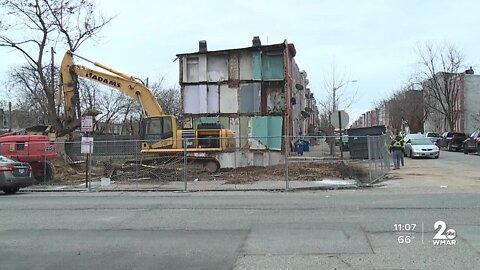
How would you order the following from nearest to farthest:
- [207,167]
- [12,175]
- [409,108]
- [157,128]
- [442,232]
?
1. [442,232]
2. [12,175]
3. [207,167]
4. [157,128]
5. [409,108]

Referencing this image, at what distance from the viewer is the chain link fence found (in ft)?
61.2

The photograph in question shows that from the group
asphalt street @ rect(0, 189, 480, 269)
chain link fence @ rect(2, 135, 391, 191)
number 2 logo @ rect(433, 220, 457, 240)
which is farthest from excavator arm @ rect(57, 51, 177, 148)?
number 2 logo @ rect(433, 220, 457, 240)

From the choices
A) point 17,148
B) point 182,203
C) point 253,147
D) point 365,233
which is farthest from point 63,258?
point 253,147

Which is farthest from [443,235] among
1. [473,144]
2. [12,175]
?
[473,144]

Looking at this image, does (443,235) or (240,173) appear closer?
(443,235)

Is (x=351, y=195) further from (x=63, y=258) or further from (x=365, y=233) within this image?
(x=63, y=258)

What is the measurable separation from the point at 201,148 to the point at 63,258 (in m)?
15.1

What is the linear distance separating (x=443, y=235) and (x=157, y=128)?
1600cm

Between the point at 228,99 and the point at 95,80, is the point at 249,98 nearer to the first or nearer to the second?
the point at 228,99

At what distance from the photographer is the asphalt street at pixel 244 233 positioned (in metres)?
6.75

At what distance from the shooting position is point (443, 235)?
320 inches

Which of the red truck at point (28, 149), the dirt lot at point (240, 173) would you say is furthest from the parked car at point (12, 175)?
the dirt lot at point (240, 173)

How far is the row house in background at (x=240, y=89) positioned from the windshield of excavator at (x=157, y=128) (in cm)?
1148

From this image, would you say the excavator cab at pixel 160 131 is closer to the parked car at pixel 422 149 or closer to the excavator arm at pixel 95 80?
the excavator arm at pixel 95 80
